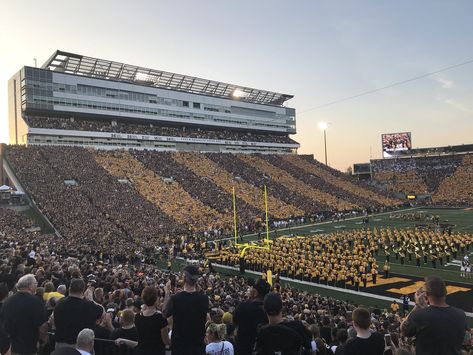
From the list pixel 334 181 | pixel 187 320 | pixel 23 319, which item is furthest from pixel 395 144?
pixel 23 319

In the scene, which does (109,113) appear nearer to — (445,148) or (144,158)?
(144,158)

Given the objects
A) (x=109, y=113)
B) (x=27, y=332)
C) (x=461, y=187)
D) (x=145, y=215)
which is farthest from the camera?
(x=461, y=187)

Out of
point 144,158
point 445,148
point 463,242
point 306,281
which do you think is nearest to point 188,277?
point 306,281

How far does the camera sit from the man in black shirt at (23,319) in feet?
13.5

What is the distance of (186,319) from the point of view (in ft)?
12.5

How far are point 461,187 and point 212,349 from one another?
2436 inches

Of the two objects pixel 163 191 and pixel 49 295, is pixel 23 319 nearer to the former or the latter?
pixel 49 295

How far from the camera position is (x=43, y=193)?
3034 cm

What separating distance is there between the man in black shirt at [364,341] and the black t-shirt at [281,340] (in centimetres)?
40

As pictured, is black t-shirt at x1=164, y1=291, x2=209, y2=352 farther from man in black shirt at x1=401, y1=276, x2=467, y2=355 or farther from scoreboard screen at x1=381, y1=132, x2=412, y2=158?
scoreboard screen at x1=381, y1=132, x2=412, y2=158

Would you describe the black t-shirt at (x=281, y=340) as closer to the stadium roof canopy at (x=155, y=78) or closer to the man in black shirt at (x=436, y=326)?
the man in black shirt at (x=436, y=326)

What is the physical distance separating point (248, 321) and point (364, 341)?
1.02 metres

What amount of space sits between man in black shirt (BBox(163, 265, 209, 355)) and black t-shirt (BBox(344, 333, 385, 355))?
1.36m

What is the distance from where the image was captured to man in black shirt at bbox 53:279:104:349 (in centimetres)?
399
